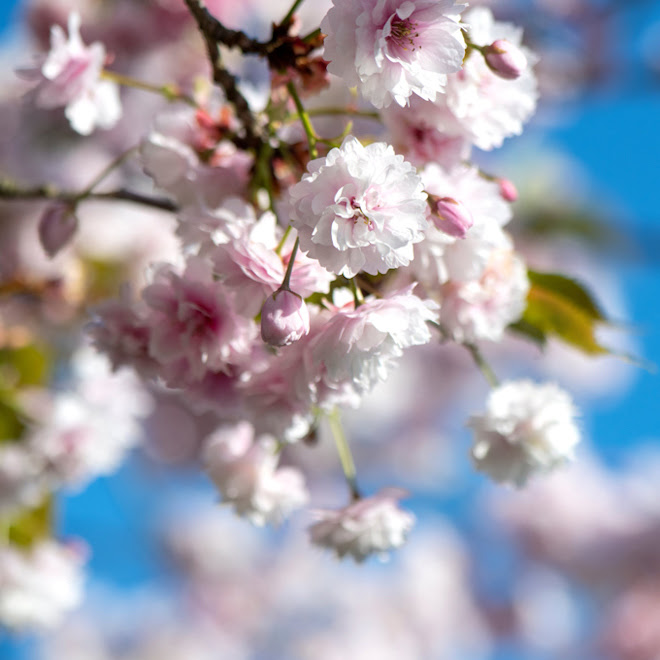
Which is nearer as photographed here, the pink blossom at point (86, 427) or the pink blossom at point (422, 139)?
the pink blossom at point (422, 139)

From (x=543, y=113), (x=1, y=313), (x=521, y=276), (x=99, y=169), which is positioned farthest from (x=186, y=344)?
(x=543, y=113)

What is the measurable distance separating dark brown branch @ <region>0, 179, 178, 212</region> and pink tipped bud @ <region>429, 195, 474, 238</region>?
41 centimetres

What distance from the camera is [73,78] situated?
918 mm

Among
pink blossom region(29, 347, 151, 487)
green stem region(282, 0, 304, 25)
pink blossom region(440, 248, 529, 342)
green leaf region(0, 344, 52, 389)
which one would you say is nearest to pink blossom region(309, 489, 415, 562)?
pink blossom region(440, 248, 529, 342)

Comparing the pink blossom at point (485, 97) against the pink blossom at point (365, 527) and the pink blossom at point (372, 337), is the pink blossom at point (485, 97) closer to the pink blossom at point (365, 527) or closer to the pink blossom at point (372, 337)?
the pink blossom at point (372, 337)

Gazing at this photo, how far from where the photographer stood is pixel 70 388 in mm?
1692

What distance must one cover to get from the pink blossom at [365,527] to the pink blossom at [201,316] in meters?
0.27

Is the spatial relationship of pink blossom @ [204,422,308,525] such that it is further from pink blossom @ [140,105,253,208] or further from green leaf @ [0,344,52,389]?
green leaf @ [0,344,52,389]

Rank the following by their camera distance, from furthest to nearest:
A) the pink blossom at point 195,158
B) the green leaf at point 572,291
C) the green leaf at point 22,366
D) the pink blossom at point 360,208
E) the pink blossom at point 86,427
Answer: the green leaf at point 22,366, the pink blossom at point 86,427, the green leaf at point 572,291, the pink blossom at point 195,158, the pink blossom at point 360,208

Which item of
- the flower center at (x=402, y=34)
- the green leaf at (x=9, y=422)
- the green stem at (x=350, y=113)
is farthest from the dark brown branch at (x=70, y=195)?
the green leaf at (x=9, y=422)

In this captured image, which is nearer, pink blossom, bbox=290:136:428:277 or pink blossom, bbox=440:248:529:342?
pink blossom, bbox=290:136:428:277

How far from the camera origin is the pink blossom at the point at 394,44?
2.10 ft

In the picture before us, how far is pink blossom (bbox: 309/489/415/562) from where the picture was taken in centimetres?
93

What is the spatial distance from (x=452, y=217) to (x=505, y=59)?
16 cm
